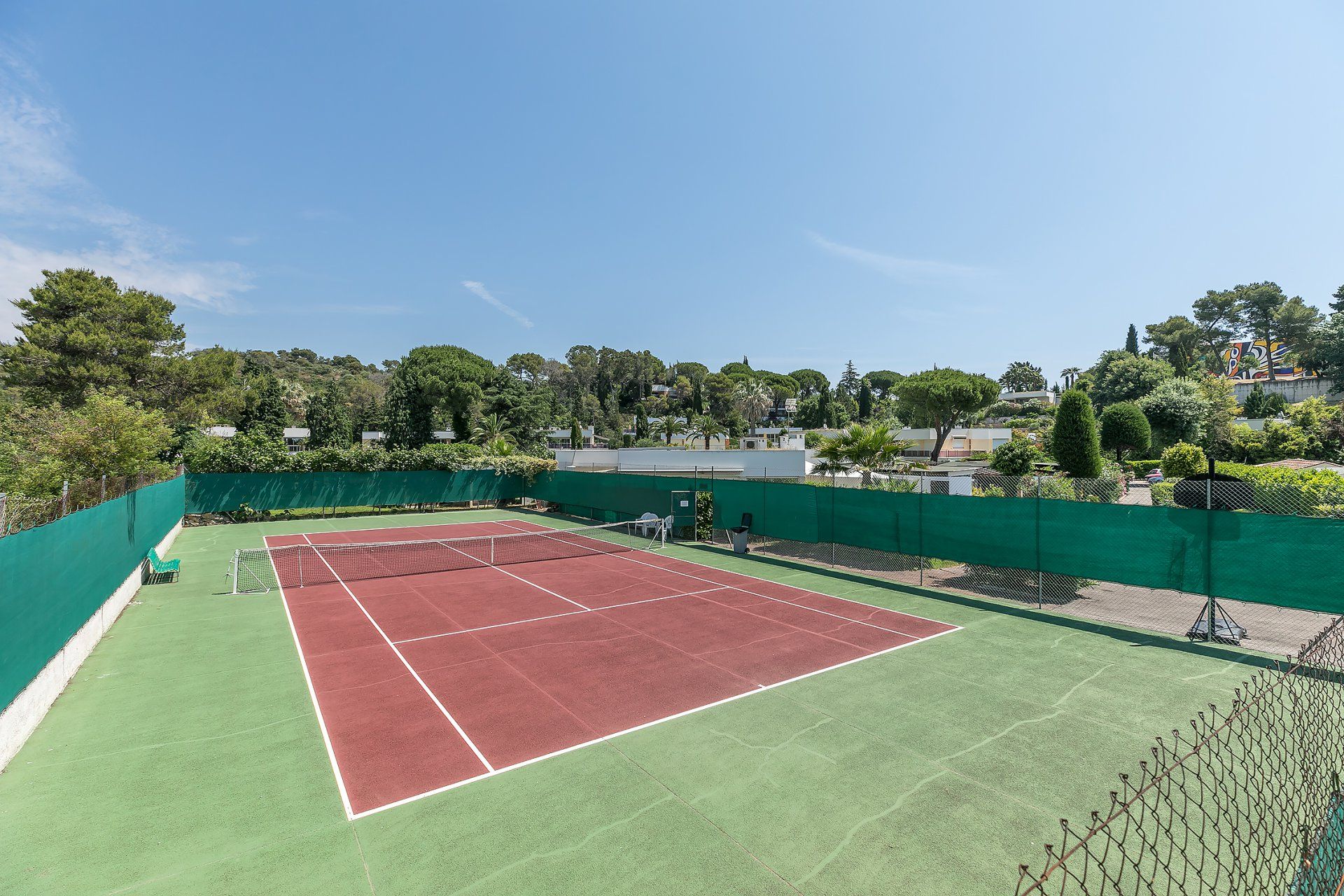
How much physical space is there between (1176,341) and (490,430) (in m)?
103

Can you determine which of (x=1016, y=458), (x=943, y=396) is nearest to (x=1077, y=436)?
(x=1016, y=458)

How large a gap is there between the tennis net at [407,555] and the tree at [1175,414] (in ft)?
122

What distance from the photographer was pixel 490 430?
180 feet

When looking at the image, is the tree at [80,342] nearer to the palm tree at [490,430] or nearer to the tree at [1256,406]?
the palm tree at [490,430]

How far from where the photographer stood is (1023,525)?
13852 mm

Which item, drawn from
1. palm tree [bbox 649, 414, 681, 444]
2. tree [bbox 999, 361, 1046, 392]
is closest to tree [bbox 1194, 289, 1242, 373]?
tree [bbox 999, 361, 1046, 392]

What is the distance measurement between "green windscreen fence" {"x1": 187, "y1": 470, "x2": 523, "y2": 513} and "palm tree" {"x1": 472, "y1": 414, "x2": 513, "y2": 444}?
617 inches

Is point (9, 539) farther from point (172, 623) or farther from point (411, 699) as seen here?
point (172, 623)

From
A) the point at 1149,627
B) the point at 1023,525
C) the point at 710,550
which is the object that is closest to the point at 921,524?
the point at 1023,525

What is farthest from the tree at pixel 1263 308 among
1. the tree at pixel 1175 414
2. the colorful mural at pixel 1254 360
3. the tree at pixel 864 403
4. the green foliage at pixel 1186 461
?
the green foliage at pixel 1186 461

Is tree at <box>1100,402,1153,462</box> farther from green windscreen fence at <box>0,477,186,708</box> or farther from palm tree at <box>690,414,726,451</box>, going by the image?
green windscreen fence at <box>0,477,186,708</box>

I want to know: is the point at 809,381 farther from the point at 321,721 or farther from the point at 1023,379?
the point at 321,721

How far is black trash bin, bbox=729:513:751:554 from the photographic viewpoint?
20.4 metres

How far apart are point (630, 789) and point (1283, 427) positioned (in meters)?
46.5
